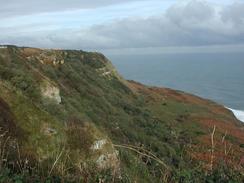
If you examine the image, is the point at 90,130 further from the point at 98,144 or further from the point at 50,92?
the point at 50,92

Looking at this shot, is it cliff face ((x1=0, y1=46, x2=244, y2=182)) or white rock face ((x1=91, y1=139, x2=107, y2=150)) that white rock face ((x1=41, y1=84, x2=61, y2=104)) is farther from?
white rock face ((x1=91, y1=139, x2=107, y2=150))

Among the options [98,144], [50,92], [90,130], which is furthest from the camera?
[50,92]

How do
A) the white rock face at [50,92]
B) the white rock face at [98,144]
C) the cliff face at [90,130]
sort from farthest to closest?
the white rock face at [50,92] → the white rock face at [98,144] → the cliff face at [90,130]

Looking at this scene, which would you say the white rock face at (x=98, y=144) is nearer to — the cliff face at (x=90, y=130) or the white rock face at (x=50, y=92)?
the cliff face at (x=90, y=130)

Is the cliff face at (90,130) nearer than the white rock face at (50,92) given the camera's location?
Yes

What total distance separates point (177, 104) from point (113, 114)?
26399 mm

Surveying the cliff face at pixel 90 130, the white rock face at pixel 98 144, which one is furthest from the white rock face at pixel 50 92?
the white rock face at pixel 98 144

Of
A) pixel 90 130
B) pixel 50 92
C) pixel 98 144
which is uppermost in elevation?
pixel 90 130

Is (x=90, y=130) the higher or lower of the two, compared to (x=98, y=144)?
higher

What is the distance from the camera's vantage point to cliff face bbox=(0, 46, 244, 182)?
6531 millimetres

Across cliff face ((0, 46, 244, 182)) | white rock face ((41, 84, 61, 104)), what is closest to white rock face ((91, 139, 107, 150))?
cliff face ((0, 46, 244, 182))

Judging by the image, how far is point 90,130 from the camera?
421 inches

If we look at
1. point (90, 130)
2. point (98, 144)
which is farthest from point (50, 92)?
point (98, 144)

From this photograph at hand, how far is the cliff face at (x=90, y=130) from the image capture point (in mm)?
6531
